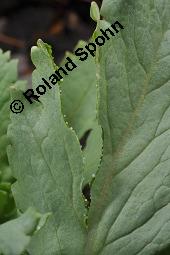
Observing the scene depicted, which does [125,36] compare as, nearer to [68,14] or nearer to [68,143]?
[68,143]

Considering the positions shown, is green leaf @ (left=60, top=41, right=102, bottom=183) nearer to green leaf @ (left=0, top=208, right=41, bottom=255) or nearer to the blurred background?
green leaf @ (left=0, top=208, right=41, bottom=255)

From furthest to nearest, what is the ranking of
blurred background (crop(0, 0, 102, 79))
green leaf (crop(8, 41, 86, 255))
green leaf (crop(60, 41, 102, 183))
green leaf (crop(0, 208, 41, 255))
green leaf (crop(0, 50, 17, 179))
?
1. blurred background (crop(0, 0, 102, 79))
2. green leaf (crop(60, 41, 102, 183))
3. green leaf (crop(0, 50, 17, 179))
4. green leaf (crop(8, 41, 86, 255))
5. green leaf (crop(0, 208, 41, 255))

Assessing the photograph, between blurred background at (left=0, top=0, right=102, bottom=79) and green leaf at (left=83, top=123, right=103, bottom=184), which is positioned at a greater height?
blurred background at (left=0, top=0, right=102, bottom=79)

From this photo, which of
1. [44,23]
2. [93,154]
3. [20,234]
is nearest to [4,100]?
[93,154]

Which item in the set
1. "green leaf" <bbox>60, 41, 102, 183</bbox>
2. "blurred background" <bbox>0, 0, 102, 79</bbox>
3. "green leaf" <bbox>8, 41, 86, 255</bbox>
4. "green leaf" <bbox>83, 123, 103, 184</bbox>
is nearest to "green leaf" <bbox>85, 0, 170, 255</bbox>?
"green leaf" <bbox>8, 41, 86, 255</bbox>

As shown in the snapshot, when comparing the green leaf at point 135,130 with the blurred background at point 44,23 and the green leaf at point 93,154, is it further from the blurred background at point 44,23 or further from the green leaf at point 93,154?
the blurred background at point 44,23

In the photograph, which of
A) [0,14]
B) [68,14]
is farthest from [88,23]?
[0,14]

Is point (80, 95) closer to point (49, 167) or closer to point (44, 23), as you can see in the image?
point (49, 167)

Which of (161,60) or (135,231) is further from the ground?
(161,60)
